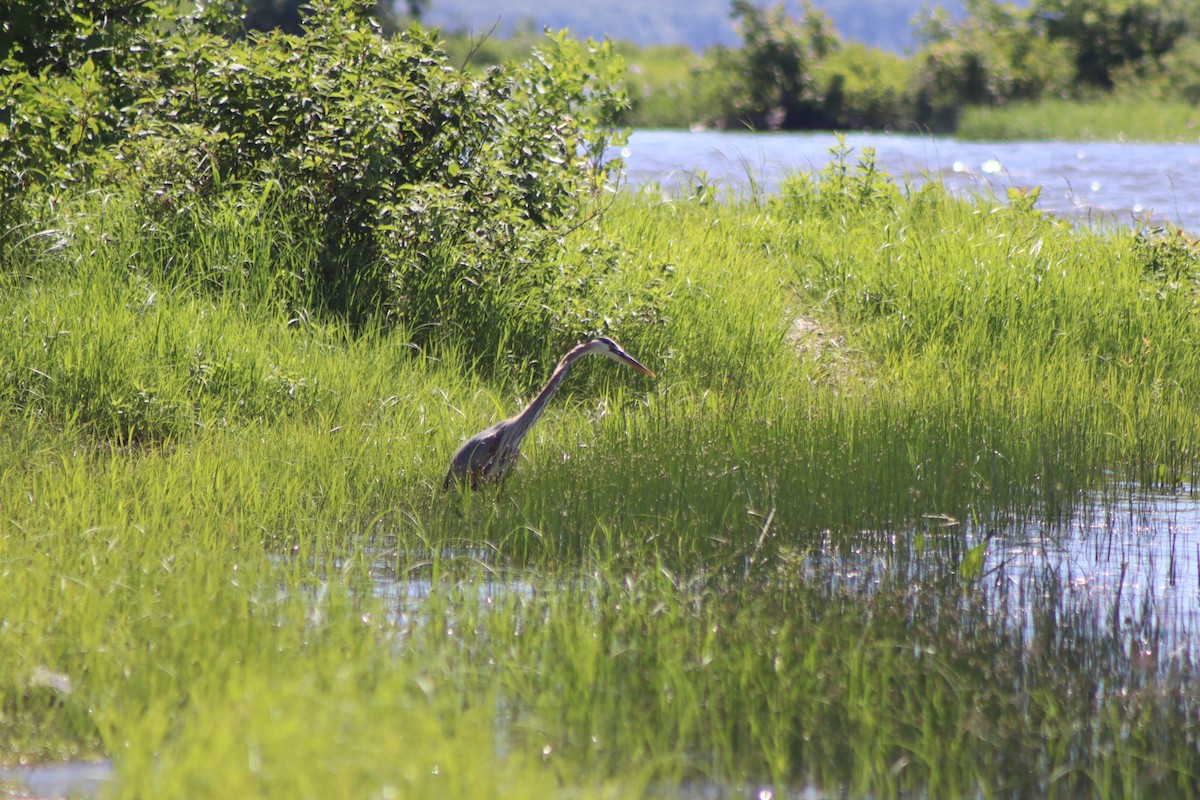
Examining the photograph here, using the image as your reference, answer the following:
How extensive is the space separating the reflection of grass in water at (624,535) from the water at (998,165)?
3694 mm

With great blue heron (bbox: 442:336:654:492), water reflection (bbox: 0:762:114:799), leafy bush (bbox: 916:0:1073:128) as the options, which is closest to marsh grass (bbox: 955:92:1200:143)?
leafy bush (bbox: 916:0:1073:128)

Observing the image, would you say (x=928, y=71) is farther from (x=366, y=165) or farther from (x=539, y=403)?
(x=539, y=403)

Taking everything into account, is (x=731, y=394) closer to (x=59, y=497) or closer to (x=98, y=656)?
(x=59, y=497)

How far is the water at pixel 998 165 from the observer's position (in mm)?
16016

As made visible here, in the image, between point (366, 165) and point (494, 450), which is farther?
point (366, 165)

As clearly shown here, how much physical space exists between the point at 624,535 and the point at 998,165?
17.4m

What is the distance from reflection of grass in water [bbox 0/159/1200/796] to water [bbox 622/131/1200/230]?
369 centimetres

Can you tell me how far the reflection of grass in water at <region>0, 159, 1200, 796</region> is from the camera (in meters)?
3.65

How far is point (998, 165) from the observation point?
21094 millimetres

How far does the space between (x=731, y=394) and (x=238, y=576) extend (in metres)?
3.99

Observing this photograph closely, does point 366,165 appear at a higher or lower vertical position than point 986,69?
lower

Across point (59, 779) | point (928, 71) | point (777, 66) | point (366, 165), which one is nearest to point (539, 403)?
point (366, 165)

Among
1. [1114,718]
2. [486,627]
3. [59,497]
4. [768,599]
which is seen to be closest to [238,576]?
[486,627]

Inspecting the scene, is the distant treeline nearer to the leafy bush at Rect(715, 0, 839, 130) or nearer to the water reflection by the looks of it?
the leafy bush at Rect(715, 0, 839, 130)
